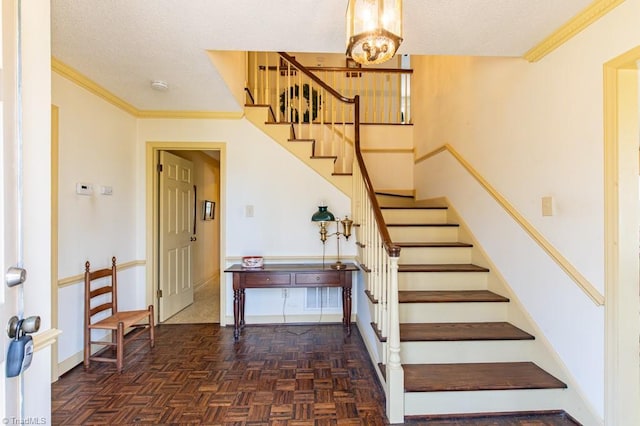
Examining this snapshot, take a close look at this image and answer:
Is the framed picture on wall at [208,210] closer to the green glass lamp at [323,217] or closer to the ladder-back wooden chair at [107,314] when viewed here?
the ladder-back wooden chair at [107,314]

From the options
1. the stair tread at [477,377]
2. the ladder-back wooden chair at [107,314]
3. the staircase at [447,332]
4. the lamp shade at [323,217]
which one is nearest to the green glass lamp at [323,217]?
the lamp shade at [323,217]

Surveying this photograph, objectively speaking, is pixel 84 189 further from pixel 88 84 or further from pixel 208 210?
pixel 208 210

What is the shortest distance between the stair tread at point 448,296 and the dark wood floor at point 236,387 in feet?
2.13

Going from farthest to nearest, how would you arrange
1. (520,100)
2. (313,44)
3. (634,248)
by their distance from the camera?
(520,100) → (313,44) → (634,248)

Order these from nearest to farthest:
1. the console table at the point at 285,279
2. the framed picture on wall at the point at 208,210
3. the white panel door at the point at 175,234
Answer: the console table at the point at 285,279 < the white panel door at the point at 175,234 < the framed picture on wall at the point at 208,210

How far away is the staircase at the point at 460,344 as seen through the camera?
1979 mm

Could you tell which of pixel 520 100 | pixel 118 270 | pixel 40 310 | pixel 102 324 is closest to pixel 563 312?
pixel 520 100

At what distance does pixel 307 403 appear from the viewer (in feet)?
7.02

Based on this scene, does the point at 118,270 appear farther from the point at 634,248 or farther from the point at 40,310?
the point at 634,248

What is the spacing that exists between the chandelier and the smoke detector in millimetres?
2075

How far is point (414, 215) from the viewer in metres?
3.60

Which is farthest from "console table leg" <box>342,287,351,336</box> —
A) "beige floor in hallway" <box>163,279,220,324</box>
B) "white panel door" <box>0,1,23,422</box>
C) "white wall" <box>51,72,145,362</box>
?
"white panel door" <box>0,1,23,422</box>

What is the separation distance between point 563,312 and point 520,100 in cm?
150

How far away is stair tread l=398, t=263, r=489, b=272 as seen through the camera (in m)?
2.79
